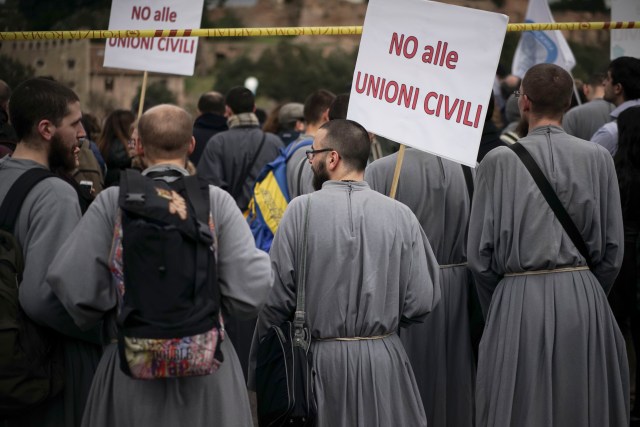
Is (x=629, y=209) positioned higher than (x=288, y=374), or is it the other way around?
(x=629, y=209)

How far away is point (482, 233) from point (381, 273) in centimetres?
89

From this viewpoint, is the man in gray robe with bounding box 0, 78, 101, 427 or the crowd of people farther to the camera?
the man in gray robe with bounding box 0, 78, 101, 427

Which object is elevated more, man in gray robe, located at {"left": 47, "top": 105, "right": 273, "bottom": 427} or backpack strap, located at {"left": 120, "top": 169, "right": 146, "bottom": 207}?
backpack strap, located at {"left": 120, "top": 169, "right": 146, "bottom": 207}

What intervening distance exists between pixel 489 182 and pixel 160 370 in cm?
234

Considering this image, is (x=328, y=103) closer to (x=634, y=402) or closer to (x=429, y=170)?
(x=429, y=170)

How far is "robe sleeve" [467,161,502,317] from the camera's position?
5.39m

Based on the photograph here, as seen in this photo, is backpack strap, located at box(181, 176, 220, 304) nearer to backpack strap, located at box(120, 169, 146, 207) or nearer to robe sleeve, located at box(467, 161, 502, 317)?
backpack strap, located at box(120, 169, 146, 207)

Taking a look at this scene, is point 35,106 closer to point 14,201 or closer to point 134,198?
point 14,201

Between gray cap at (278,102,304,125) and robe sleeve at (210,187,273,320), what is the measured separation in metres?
5.39

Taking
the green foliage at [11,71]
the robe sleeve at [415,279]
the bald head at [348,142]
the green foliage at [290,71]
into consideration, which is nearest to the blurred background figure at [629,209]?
the robe sleeve at [415,279]

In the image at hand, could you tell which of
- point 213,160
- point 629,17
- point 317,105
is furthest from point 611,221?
point 213,160

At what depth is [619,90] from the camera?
7590 millimetres

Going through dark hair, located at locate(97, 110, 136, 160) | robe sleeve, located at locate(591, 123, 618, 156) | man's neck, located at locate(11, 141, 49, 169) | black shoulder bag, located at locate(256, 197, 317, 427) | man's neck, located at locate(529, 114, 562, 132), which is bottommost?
black shoulder bag, located at locate(256, 197, 317, 427)

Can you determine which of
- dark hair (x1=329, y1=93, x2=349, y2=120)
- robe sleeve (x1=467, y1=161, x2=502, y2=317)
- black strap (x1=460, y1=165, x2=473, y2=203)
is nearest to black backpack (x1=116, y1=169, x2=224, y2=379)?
robe sleeve (x1=467, y1=161, x2=502, y2=317)
